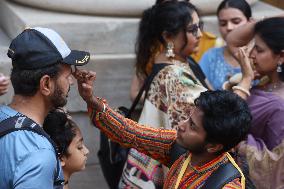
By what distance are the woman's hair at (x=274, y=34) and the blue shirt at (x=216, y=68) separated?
94 centimetres

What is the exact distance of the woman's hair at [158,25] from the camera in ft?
13.0

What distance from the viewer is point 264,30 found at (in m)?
3.74

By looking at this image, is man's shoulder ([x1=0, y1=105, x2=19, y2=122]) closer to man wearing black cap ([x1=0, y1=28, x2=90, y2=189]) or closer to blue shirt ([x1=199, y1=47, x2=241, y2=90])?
man wearing black cap ([x1=0, y1=28, x2=90, y2=189])

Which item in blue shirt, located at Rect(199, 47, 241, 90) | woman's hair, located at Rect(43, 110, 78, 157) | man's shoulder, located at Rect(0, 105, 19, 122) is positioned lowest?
blue shirt, located at Rect(199, 47, 241, 90)

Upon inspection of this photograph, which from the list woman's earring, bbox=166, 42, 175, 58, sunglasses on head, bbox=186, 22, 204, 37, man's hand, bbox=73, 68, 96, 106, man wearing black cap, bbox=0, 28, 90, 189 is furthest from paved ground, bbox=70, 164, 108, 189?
man wearing black cap, bbox=0, 28, 90, 189

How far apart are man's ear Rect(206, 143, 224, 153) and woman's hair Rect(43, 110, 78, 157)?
29.9 inches

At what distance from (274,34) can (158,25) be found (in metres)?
0.72

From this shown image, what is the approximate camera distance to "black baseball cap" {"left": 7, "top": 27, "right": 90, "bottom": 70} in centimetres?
267

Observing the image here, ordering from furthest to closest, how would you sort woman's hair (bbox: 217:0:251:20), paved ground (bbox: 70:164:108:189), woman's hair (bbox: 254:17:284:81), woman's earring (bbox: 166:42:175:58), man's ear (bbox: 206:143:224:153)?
paved ground (bbox: 70:164:108:189)
woman's hair (bbox: 217:0:251:20)
woman's earring (bbox: 166:42:175:58)
woman's hair (bbox: 254:17:284:81)
man's ear (bbox: 206:143:224:153)

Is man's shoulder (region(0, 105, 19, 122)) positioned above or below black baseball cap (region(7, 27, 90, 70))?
below

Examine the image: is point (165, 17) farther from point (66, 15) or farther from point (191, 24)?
point (66, 15)

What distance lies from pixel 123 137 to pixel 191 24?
1.15 metres

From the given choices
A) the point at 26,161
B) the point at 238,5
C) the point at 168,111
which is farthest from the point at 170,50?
the point at 26,161

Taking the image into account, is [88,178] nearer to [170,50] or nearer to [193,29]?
[170,50]
